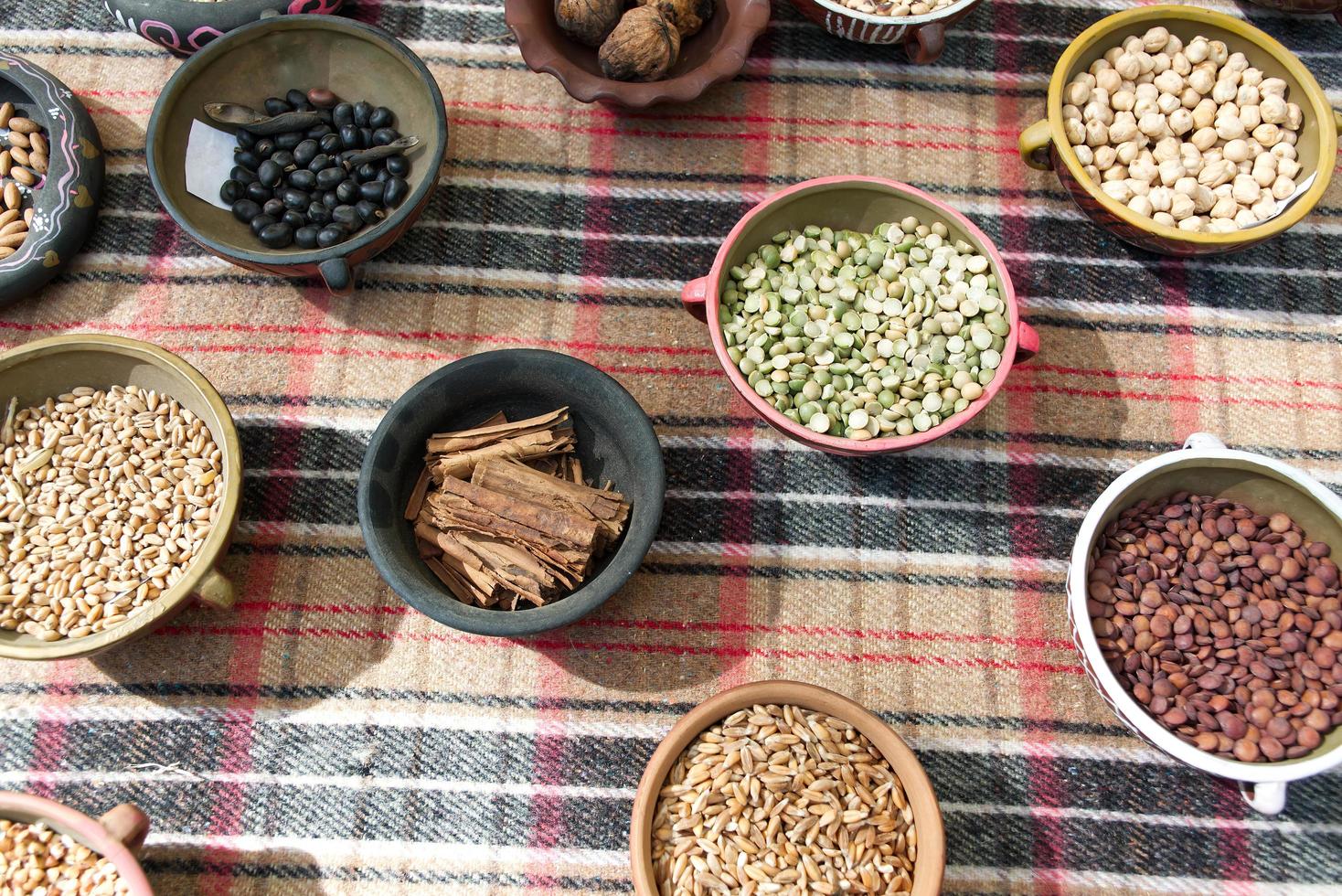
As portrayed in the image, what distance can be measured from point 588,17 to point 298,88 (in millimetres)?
462

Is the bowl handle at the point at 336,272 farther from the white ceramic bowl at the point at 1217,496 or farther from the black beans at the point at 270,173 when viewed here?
the white ceramic bowl at the point at 1217,496

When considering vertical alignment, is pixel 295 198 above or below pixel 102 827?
above

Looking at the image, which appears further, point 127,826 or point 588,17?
point 588,17

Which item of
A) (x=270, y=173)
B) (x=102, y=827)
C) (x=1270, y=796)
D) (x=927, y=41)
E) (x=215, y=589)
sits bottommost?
(x=102, y=827)

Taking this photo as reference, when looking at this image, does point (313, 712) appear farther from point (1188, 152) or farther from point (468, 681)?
point (1188, 152)

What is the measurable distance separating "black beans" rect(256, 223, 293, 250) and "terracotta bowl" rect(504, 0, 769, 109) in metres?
0.42

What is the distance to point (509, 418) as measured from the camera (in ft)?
4.57

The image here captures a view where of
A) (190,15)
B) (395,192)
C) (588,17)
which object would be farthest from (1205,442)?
(190,15)

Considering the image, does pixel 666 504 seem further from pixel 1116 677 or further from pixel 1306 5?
pixel 1306 5

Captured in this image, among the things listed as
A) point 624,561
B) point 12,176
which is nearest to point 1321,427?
point 624,561

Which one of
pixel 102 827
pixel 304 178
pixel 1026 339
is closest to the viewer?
pixel 102 827

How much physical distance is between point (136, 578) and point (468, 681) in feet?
1.49

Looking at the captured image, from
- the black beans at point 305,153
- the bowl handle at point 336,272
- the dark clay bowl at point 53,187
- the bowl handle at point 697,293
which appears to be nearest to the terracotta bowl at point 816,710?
the bowl handle at point 697,293

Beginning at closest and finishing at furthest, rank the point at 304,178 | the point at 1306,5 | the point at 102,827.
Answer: the point at 102,827 < the point at 304,178 < the point at 1306,5
